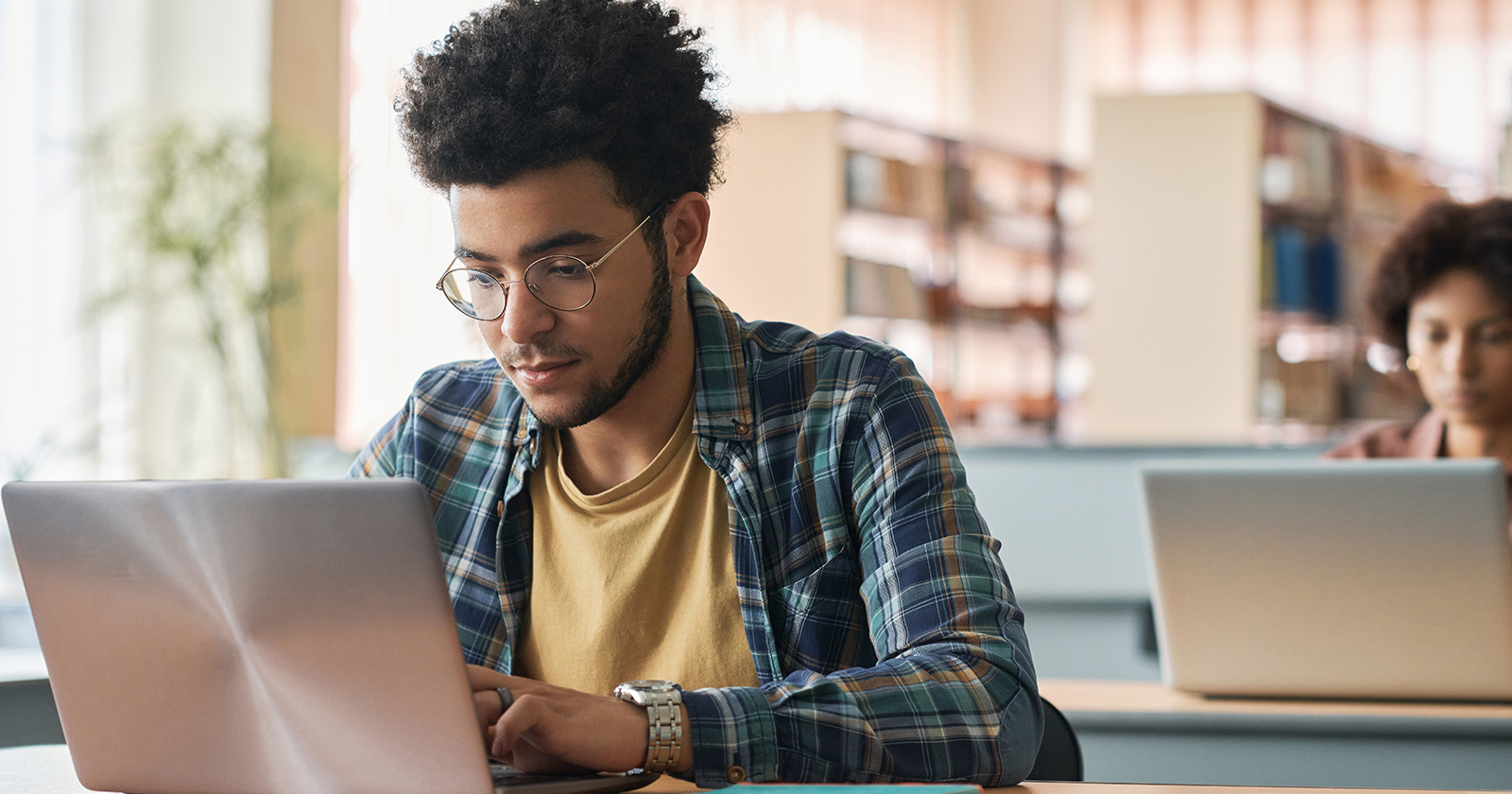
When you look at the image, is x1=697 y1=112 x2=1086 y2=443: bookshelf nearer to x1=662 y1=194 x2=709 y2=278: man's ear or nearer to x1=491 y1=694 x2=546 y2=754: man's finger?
x1=662 y1=194 x2=709 y2=278: man's ear

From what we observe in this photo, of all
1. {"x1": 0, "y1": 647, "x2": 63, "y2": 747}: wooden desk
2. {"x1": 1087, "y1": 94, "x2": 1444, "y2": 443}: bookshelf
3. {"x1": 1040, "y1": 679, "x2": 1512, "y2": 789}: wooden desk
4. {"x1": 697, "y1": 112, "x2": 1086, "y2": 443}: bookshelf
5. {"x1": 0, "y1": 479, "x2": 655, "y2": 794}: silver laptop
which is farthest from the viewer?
{"x1": 1087, "y1": 94, "x2": 1444, "y2": 443}: bookshelf

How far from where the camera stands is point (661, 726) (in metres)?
0.98

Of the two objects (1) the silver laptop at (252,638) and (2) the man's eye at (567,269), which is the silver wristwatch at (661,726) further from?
(2) the man's eye at (567,269)

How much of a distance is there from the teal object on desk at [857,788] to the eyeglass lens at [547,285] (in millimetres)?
438

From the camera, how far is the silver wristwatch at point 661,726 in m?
0.98

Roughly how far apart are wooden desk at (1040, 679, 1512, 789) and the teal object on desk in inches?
24.3

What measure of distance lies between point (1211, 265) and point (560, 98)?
4179mm

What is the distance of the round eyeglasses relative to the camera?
48.3 inches

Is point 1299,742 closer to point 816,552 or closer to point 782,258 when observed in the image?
point 816,552

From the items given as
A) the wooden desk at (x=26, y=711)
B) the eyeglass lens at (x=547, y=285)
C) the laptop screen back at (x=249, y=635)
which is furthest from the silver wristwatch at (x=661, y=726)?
the wooden desk at (x=26, y=711)

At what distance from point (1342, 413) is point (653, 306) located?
4925mm

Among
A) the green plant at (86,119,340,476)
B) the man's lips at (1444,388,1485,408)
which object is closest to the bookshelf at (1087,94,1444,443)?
the green plant at (86,119,340,476)

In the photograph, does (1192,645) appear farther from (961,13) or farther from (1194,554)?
(961,13)

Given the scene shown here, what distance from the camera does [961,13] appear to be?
842 cm
